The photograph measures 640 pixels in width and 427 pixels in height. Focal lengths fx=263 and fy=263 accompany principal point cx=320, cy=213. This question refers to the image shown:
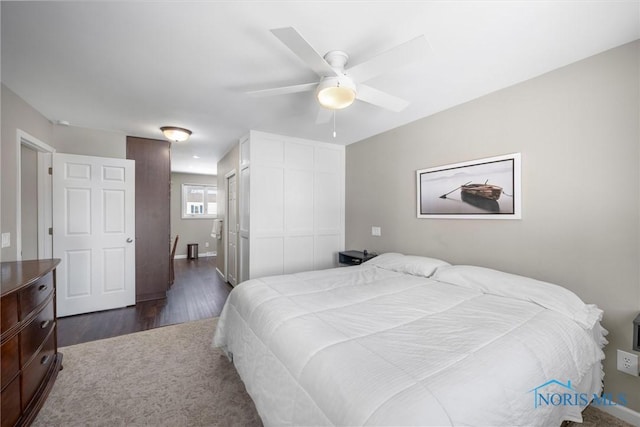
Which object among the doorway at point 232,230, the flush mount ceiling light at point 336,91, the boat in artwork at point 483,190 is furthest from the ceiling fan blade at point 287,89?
the doorway at point 232,230

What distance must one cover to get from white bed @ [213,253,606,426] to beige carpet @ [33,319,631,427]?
0.27 m

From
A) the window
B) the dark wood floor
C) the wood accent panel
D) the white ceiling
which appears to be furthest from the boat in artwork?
the window

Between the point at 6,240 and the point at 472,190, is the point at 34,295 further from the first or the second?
the point at 472,190

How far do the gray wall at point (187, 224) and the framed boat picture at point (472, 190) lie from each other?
21.4ft

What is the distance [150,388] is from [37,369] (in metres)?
0.73

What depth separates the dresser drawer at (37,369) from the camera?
5.35ft

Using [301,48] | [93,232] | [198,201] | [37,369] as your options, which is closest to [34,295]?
[37,369]

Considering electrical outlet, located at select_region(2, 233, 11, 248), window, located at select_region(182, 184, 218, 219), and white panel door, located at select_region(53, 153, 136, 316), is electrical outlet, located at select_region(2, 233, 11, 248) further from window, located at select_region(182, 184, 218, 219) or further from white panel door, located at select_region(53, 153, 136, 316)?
window, located at select_region(182, 184, 218, 219)

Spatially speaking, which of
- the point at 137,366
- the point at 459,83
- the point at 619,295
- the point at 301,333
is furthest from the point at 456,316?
the point at 137,366

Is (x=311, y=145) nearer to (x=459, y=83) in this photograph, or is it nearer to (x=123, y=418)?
(x=459, y=83)

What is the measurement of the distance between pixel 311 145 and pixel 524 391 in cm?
373

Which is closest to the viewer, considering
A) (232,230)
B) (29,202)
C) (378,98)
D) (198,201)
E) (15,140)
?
(378,98)

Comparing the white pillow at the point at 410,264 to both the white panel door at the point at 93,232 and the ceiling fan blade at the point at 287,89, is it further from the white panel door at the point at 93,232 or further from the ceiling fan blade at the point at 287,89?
the white panel door at the point at 93,232

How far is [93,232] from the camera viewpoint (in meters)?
3.50
